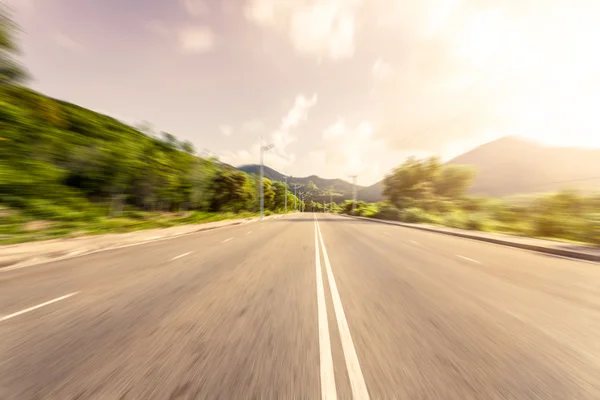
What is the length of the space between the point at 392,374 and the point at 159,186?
28.6 meters

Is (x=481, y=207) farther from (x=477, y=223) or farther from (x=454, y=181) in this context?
(x=454, y=181)

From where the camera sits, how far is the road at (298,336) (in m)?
1.97

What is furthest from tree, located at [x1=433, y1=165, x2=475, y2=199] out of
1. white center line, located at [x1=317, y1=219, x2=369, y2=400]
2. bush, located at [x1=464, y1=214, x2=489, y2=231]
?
white center line, located at [x1=317, y1=219, x2=369, y2=400]

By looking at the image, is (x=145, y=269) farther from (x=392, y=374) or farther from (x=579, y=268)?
(x=579, y=268)

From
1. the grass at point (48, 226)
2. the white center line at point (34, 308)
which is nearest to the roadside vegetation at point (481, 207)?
the white center line at point (34, 308)

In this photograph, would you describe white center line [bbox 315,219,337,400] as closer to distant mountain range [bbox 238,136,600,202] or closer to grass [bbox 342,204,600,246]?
grass [bbox 342,204,600,246]

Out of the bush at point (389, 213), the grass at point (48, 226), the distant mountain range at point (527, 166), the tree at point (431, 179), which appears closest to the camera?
the grass at point (48, 226)

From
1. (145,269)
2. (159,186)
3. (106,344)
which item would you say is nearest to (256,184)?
(159,186)

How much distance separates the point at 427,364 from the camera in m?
2.26

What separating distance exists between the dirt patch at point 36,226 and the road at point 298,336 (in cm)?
916

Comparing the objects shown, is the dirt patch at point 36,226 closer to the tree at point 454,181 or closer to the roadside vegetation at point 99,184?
the roadside vegetation at point 99,184

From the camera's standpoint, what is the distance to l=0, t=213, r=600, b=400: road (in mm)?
1968

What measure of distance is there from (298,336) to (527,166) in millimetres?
143015

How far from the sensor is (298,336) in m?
2.82
